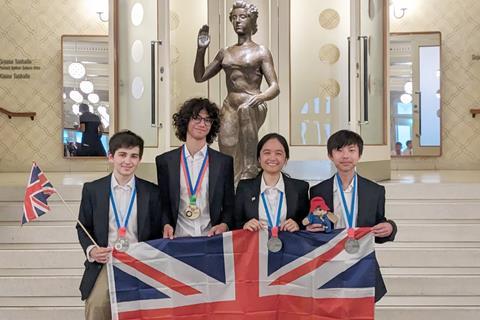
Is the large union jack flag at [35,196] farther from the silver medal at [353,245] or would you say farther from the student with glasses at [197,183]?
the silver medal at [353,245]

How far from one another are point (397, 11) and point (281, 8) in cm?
259

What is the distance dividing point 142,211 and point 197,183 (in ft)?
1.06

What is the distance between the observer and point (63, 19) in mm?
10984

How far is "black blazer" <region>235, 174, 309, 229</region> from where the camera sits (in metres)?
3.14

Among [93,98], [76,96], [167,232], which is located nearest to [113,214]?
[167,232]

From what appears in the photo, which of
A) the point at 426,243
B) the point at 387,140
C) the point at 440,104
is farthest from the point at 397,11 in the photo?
the point at 426,243

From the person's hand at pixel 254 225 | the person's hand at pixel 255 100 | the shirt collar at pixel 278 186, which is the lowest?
the person's hand at pixel 254 225

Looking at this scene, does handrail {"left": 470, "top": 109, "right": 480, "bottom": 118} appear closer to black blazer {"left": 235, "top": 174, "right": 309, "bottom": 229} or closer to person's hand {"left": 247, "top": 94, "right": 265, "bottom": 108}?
person's hand {"left": 247, "top": 94, "right": 265, "bottom": 108}

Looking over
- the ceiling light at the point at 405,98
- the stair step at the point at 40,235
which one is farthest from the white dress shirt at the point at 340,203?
the ceiling light at the point at 405,98

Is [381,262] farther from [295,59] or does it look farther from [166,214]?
[295,59]

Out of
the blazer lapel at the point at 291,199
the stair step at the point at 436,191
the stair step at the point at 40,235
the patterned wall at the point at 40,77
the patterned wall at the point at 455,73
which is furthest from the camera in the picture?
the patterned wall at the point at 40,77

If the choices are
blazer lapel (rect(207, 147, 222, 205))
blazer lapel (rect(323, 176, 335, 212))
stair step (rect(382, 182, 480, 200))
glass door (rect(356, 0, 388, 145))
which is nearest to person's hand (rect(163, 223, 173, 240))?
blazer lapel (rect(207, 147, 222, 205))

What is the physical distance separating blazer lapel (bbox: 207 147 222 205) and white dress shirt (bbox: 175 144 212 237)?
0.7 inches

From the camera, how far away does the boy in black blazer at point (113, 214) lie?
118 inches
